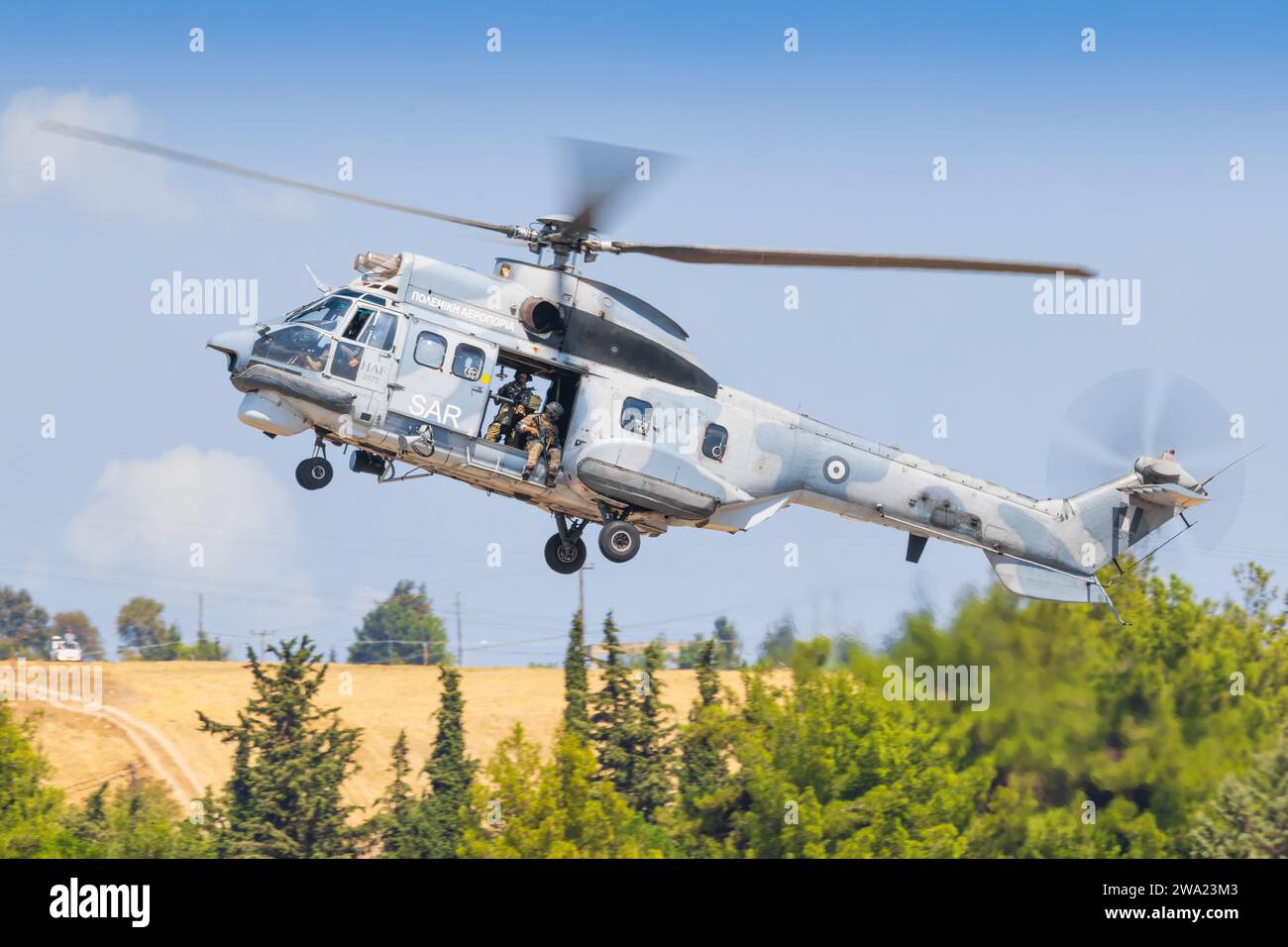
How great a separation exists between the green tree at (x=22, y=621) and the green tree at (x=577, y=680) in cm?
5551

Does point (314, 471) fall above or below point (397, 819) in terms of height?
above

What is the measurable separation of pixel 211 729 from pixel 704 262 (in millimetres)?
38254

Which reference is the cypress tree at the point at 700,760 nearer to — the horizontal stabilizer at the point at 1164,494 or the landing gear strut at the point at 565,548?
the horizontal stabilizer at the point at 1164,494

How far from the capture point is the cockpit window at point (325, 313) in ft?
77.3

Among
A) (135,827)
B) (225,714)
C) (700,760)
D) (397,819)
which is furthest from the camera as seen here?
(225,714)

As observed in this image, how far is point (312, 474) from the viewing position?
957 inches

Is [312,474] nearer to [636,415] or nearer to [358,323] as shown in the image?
[358,323]

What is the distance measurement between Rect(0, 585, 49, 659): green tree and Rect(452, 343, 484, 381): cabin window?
86.4 m

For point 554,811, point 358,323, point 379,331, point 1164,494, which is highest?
→ point 358,323

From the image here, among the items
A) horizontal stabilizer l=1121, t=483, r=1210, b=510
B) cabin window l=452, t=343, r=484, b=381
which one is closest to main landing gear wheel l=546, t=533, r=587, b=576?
cabin window l=452, t=343, r=484, b=381

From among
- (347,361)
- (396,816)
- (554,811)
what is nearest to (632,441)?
(347,361)

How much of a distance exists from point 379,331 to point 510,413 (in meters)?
2.12

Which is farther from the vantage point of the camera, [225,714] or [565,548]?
[225,714]
